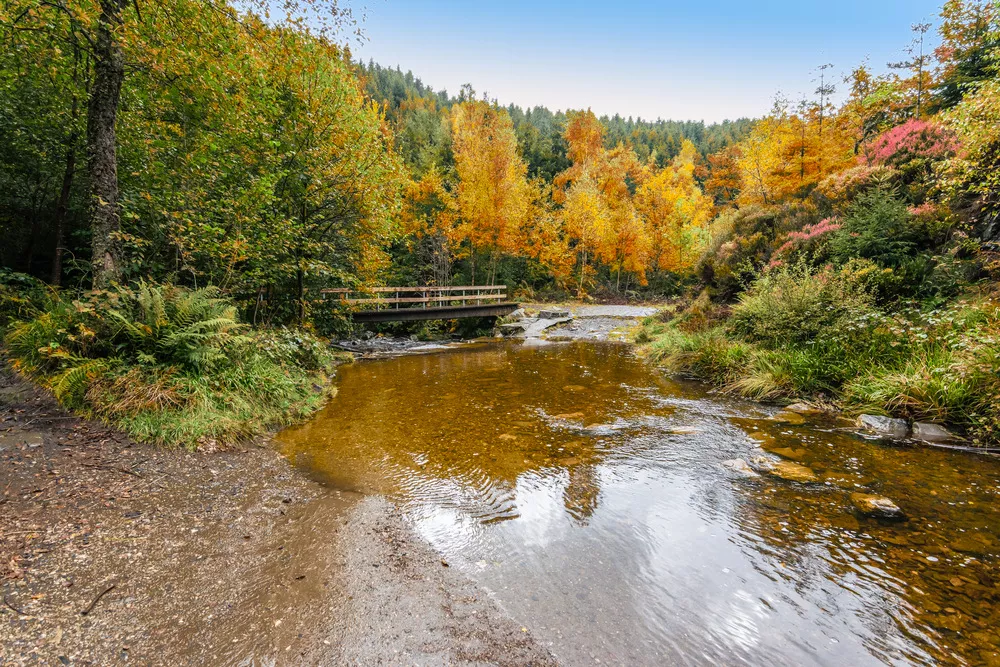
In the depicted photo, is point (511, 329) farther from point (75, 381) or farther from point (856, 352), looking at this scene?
point (75, 381)

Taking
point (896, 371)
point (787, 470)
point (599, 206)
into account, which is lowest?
point (787, 470)

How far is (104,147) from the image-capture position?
5250 mm

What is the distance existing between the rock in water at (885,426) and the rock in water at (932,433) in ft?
0.34

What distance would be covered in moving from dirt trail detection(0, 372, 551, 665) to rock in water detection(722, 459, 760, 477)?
3.56 metres

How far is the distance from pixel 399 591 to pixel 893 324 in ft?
27.9

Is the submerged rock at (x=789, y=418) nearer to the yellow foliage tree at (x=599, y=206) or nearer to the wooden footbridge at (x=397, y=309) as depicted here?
the wooden footbridge at (x=397, y=309)

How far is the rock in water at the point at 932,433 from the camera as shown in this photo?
17.6 feet

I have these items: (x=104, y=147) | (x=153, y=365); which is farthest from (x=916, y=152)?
(x=104, y=147)

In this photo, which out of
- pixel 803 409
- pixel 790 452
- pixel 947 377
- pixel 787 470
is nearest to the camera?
pixel 787 470

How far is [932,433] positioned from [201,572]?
831 centimetres

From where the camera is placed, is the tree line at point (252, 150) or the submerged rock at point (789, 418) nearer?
the tree line at point (252, 150)

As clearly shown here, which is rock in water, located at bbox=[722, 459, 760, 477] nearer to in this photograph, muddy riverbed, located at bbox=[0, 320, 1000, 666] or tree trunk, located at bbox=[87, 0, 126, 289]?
muddy riverbed, located at bbox=[0, 320, 1000, 666]

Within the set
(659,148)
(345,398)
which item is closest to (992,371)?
(345,398)

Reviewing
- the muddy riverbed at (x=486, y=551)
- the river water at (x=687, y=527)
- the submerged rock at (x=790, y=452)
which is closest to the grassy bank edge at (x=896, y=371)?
the river water at (x=687, y=527)
